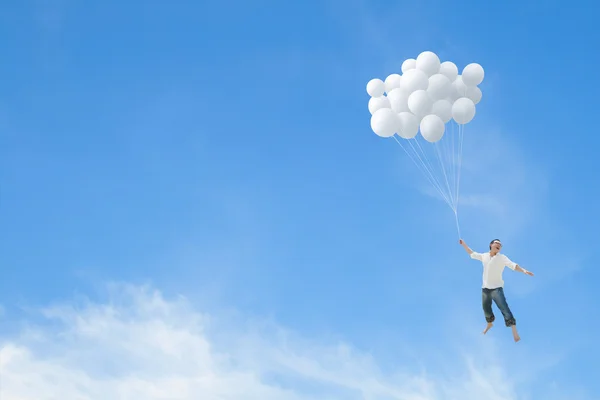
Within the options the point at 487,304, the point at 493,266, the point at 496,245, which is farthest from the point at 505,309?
the point at 496,245

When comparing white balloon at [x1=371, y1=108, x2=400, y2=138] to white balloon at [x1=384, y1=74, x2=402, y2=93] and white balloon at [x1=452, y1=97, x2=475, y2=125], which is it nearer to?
white balloon at [x1=384, y1=74, x2=402, y2=93]

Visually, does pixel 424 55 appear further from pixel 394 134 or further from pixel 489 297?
pixel 489 297

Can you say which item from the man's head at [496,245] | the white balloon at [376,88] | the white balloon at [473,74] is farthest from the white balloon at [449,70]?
the man's head at [496,245]

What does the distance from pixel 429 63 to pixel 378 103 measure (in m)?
1.53

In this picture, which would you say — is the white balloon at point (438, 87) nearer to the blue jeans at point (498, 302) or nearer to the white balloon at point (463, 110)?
the white balloon at point (463, 110)

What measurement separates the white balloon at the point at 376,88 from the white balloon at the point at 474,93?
2.06 meters

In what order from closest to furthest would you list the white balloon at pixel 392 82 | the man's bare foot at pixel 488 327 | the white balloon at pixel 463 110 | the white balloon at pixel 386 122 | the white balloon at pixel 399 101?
1. the man's bare foot at pixel 488 327
2. the white balloon at pixel 463 110
3. the white balloon at pixel 386 122
4. the white balloon at pixel 399 101
5. the white balloon at pixel 392 82

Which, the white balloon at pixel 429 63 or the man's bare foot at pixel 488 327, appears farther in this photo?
the white balloon at pixel 429 63

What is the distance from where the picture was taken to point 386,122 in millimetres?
15734

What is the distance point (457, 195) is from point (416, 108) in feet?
8.04

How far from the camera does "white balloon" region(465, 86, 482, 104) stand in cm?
1633

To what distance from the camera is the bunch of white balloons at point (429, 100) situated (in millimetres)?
15570

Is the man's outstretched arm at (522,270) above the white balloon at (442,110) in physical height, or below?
below

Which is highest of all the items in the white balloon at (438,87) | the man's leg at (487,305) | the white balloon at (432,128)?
the white balloon at (438,87)
